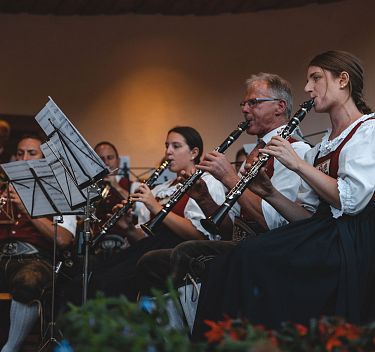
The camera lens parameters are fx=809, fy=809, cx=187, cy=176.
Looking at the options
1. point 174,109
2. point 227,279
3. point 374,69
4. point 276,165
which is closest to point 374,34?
point 374,69

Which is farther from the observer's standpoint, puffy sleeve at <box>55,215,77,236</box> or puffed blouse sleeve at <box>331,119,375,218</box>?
puffy sleeve at <box>55,215,77,236</box>

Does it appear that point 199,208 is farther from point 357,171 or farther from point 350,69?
point 357,171

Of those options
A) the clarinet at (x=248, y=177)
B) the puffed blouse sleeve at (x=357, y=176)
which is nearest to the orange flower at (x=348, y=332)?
the puffed blouse sleeve at (x=357, y=176)

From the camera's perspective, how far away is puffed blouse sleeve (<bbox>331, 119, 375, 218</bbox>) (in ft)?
10.3

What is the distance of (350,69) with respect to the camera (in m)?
3.54

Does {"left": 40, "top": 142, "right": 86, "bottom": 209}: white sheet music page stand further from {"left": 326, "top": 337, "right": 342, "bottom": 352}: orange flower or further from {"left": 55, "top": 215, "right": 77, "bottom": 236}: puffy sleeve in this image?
{"left": 326, "top": 337, "right": 342, "bottom": 352}: orange flower

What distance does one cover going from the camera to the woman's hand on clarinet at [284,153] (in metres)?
3.21

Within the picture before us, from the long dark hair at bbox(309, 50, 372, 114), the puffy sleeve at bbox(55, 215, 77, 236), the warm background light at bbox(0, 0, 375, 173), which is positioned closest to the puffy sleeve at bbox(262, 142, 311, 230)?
the long dark hair at bbox(309, 50, 372, 114)

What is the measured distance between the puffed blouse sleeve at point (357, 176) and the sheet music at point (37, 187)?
1.65m

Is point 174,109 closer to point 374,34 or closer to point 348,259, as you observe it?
point 374,34

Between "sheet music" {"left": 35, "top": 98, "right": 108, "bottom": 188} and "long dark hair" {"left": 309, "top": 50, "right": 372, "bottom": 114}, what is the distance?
1140 millimetres

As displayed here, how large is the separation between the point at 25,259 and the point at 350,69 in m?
2.37

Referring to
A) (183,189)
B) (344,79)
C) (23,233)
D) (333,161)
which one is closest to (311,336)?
(333,161)

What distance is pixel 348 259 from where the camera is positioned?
310cm
